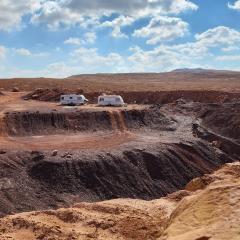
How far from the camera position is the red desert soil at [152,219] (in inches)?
540

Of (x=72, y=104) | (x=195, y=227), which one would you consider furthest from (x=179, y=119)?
(x=195, y=227)

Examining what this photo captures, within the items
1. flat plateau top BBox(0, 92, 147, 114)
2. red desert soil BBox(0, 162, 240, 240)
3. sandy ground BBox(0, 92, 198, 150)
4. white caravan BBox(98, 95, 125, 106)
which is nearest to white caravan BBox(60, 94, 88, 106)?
flat plateau top BBox(0, 92, 147, 114)

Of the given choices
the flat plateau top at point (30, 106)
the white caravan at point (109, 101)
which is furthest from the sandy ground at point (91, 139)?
the white caravan at point (109, 101)

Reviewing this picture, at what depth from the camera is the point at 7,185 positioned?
33.3 m

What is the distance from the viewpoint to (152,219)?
65.0 feet

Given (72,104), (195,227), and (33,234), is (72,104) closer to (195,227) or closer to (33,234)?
(33,234)

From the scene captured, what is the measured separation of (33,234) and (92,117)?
33.9 meters

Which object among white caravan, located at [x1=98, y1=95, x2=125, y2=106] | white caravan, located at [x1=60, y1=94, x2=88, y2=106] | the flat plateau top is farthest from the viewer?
white caravan, located at [x1=60, y1=94, x2=88, y2=106]

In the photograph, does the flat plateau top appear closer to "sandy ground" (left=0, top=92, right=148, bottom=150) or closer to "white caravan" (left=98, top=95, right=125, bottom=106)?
"white caravan" (left=98, top=95, right=125, bottom=106)

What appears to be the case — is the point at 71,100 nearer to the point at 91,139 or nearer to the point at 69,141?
the point at 91,139

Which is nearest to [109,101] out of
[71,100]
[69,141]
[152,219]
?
[71,100]

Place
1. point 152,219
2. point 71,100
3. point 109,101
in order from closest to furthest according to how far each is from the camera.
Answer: point 152,219 → point 109,101 → point 71,100

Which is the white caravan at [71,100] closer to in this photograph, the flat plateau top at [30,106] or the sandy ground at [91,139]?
the flat plateau top at [30,106]

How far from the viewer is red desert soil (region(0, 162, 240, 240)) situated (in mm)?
13712
